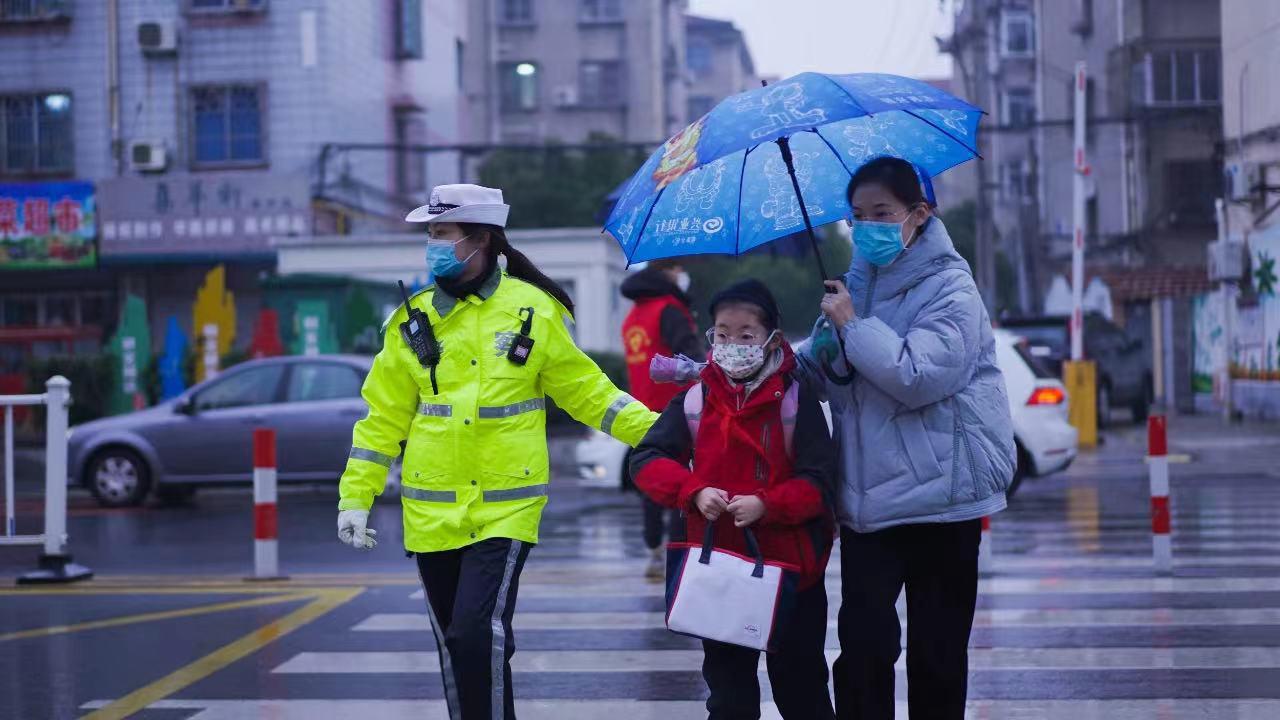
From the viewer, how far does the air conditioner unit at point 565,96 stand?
49575 millimetres

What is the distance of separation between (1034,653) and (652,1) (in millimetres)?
44218

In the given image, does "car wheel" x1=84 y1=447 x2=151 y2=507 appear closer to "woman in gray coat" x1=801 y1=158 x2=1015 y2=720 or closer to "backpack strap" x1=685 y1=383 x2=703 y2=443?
"backpack strap" x1=685 y1=383 x2=703 y2=443

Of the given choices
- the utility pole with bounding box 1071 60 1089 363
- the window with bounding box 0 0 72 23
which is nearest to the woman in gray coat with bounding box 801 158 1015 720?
the utility pole with bounding box 1071 60 1089 363

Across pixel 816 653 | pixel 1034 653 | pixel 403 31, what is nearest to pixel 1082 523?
pixel 1034 653

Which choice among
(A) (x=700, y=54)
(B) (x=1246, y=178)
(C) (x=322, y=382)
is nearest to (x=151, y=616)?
(C) (x=322, y=382)

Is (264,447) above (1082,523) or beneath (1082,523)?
above

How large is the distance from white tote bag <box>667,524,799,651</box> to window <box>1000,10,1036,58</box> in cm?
5481

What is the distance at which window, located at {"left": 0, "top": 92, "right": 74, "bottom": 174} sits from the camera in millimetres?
28766

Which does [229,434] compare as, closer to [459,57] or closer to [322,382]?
[322,382]

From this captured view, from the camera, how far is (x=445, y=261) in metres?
4.84

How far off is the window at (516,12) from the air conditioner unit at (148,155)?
23736 mm

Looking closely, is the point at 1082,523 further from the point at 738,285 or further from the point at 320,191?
the point at 320,191

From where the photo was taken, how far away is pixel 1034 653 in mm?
7125

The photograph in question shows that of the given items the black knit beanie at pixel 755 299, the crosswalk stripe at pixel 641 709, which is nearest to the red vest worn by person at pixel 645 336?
the crosswalk stripe at pixel 641 709
